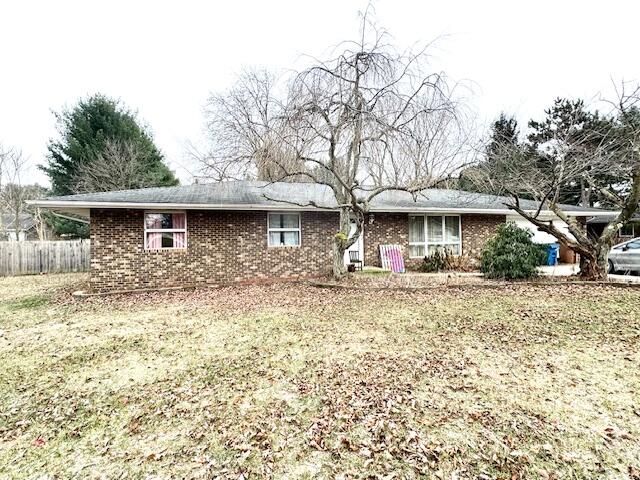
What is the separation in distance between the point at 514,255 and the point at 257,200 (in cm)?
763

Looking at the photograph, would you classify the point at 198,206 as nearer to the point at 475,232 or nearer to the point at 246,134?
the point at 246,134

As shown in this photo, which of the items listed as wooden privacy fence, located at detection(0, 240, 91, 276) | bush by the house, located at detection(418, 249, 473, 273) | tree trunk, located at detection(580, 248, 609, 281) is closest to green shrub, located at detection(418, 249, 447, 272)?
bush by the house, located at detection(418, 249, 473, 273)

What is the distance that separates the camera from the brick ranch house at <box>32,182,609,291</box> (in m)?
9.24

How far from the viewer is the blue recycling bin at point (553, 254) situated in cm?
1364

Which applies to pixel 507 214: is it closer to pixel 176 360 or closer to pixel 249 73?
pixel 249 73

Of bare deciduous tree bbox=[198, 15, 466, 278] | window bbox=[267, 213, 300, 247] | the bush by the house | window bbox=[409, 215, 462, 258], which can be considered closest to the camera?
bare deciduous tree bbox=[198, 15, 466, 278]

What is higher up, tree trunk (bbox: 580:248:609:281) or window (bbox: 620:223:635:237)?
window (bbox: 620:223:635:237)

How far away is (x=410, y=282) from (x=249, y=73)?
302 inches

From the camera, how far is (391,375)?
382cm

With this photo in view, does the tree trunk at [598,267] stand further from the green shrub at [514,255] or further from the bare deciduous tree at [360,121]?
the bare deciduous tree at [360,121]

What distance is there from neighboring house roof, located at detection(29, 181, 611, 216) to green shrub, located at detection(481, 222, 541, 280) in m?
0.96

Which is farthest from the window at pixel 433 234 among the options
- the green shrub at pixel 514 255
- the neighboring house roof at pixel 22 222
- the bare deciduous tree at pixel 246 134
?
the neighboring house roof at pixel 22 222

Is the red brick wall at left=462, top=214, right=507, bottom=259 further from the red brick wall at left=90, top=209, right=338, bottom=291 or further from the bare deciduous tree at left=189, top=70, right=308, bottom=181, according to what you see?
the bare deciduous tree at left=189, top=70, right=308, bottom=181

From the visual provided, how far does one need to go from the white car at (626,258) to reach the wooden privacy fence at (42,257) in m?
20.4
